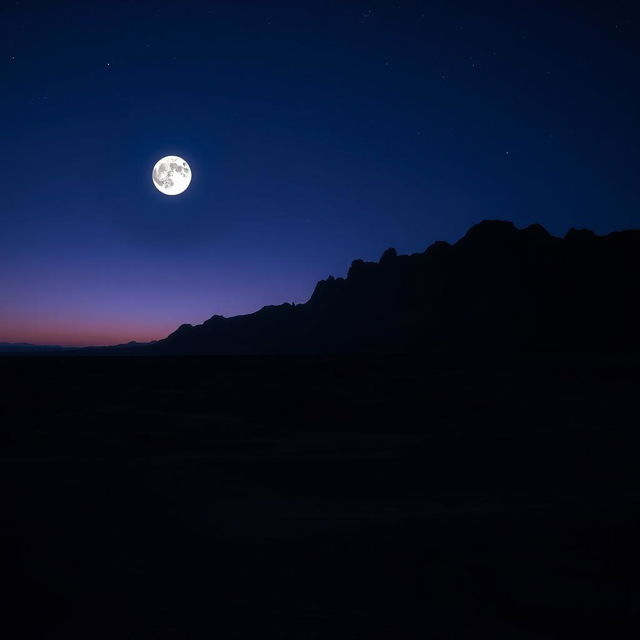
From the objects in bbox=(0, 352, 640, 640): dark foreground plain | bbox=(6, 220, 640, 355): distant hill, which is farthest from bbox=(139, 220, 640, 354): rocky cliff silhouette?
bbox=(0, 352, 640, 640): dark foreground plain

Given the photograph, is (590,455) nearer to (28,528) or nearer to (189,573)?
(189,573)

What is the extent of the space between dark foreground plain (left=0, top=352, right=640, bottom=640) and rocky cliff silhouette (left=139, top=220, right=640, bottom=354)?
115 meters

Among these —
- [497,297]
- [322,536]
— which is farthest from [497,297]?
[322,536]

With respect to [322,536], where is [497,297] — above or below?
above

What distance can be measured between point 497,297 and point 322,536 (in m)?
145

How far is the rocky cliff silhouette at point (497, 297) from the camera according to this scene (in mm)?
123750

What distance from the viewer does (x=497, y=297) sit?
140250 mm

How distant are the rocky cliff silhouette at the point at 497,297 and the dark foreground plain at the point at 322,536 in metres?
115

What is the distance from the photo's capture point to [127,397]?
75.6 feet

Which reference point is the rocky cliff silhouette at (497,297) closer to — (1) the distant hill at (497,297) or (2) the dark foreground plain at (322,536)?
(1) the distant hill at (497,297)

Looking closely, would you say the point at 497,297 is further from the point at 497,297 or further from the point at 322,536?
the point at 322,536

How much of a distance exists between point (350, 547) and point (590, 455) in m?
7.29

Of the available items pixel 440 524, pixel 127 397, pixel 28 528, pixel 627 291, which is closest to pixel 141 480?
pixel 28 528

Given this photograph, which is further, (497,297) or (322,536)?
(497,297)
